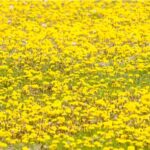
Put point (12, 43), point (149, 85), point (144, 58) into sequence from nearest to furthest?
point (149, 85)
point (144, 58)
point (12, 43)

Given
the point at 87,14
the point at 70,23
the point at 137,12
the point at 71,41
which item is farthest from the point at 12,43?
the point at 137,12

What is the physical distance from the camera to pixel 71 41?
18547mm

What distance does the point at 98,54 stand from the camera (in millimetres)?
17266

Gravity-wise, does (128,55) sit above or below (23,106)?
above

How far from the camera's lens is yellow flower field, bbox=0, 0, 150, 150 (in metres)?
11.0

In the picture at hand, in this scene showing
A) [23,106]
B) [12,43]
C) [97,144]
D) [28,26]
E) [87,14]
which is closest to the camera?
[97,144]

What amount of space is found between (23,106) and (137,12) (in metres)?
11.7

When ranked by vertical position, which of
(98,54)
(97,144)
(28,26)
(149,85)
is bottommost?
(97,144)

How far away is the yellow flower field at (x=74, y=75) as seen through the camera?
11.0m

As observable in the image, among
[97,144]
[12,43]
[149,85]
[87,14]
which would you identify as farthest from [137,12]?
→ [97,144]

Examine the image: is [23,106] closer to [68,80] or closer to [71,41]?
[68,80]

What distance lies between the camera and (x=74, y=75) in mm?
14930

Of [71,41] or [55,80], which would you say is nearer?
[55,80]

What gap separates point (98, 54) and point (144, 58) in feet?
5.33
